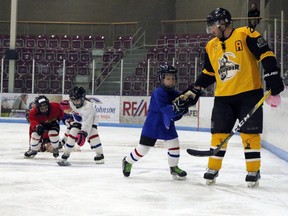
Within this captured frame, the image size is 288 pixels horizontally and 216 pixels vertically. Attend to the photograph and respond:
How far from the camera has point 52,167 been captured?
4.45 metres

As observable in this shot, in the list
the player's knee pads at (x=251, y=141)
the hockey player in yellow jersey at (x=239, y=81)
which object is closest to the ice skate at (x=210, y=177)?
the hockey player in yellow jersey at (x=239, y=81)

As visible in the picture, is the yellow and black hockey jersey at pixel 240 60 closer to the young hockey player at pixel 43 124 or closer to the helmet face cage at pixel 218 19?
the helmet face cage at pixel 218 19

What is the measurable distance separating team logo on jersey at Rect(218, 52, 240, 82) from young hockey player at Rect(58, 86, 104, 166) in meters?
1.59

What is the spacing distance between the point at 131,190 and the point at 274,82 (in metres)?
1.22

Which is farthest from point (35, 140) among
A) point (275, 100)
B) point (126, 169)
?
point (275, 100)

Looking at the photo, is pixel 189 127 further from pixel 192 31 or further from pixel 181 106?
pixel 181 106

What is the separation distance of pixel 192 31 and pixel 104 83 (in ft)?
11.8

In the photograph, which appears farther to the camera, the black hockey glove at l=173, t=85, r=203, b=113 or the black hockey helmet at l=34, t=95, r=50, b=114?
the black hockey helmet at l=34, t=95, r=50, b=114

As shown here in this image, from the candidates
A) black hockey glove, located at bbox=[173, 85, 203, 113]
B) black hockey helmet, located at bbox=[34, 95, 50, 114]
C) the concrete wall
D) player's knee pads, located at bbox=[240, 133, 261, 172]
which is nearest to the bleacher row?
the concrete wall

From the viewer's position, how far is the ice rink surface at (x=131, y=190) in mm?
2592

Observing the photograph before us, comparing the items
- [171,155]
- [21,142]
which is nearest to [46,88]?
[21,142]

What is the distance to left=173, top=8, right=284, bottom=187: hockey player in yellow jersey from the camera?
3438 millimetres

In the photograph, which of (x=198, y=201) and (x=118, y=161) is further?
→ (x=118, y=161)

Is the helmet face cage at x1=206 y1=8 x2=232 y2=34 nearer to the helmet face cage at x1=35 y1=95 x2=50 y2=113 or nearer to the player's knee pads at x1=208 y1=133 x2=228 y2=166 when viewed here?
the player's knee pads at x1=208 y1=133 x2=228 y2=166
